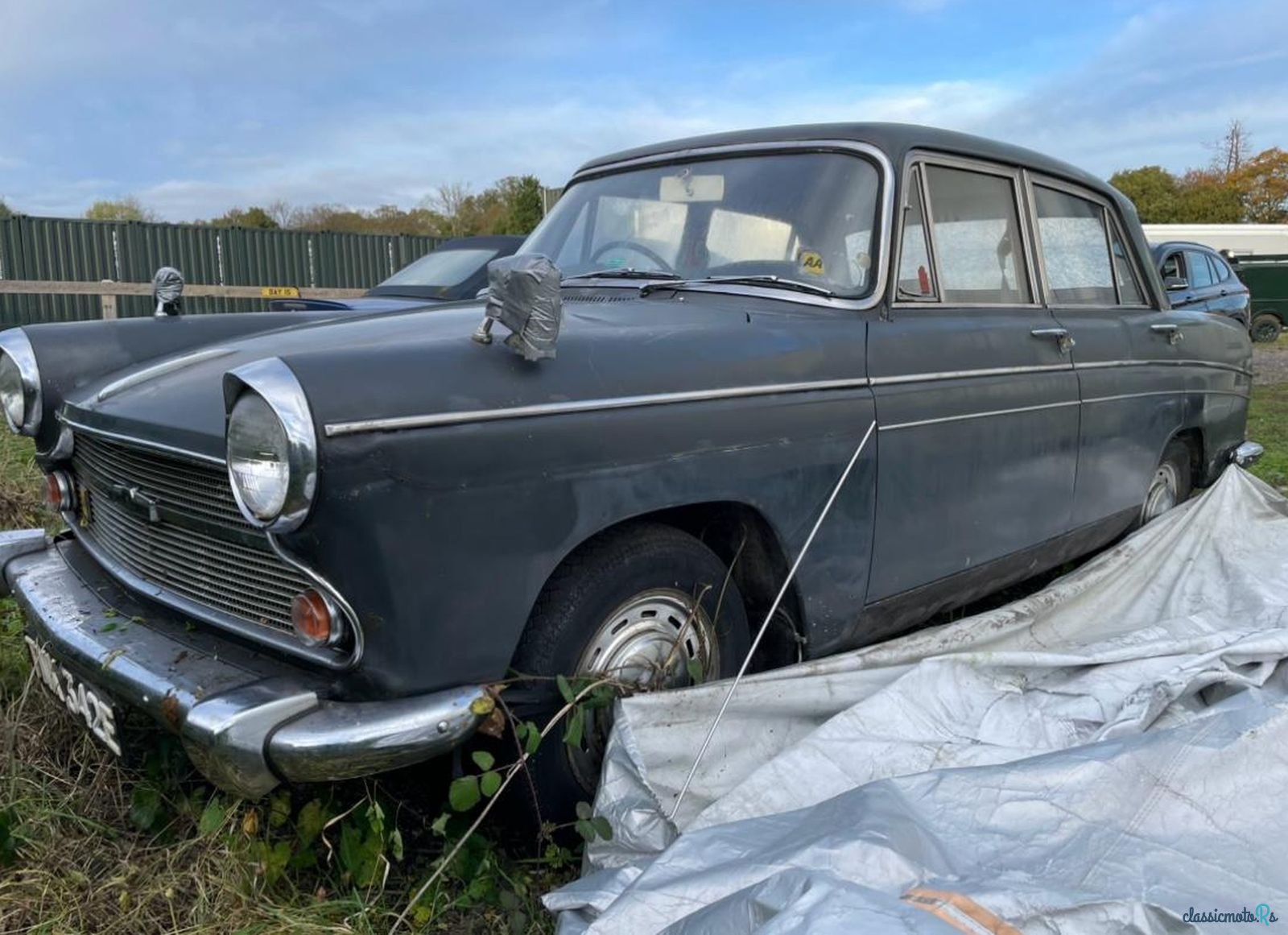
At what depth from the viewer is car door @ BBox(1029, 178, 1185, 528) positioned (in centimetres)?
371

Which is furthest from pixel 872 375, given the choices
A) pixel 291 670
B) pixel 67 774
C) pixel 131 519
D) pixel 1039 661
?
pixel 67 774

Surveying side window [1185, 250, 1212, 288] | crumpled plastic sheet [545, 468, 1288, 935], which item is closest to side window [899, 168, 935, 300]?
crumpled plastic sheet [545, 468, 1288, 935]

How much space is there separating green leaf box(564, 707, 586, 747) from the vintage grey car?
67mm

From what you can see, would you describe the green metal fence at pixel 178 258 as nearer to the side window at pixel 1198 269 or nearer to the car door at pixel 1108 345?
the side window at pixel 1198 269

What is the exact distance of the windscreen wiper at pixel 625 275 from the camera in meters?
3.14

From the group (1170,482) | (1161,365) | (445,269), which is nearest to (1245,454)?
(1170,482)

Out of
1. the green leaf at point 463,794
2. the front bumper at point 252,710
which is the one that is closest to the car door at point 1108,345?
the green leaf at point 463,794

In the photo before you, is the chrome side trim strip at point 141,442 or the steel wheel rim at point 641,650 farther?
the steel wheel rim at point 641,650

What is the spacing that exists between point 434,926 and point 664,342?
1.36 meters

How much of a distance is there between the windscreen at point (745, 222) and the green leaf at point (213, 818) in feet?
6.11

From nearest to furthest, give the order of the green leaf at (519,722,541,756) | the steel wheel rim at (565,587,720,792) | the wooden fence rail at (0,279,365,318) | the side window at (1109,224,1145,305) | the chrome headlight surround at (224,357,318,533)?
the chrome headlight surround at (224,357,318,533)
the green leaf at (519,722,541,756)
the steel wheel rim at (565,587,720,792)
the side window at (1109,224,1145,305)
the wooden fence rail at (0,279,365,318)

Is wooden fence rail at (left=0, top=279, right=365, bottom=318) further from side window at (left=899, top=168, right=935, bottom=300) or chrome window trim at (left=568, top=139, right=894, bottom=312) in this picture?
side window at (left=899, top=168, right=935, bottom=300)

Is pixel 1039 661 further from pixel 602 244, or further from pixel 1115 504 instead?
pixel 602 244

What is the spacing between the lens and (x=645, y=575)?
2.33 m
